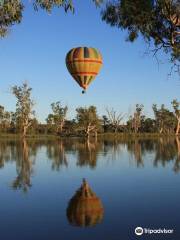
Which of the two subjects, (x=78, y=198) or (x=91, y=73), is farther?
(x=91, y=73)

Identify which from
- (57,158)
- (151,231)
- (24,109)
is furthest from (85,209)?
(24,109)

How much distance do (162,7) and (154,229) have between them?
6.84 meters

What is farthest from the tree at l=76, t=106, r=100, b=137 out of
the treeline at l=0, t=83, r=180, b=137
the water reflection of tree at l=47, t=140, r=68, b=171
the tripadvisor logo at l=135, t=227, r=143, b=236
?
the tripadvisor logo at l=135, t=227, r=143, b=236

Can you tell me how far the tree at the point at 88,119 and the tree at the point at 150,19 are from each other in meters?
56.0

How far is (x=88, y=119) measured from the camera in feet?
229

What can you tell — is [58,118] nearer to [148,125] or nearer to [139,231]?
[148,125]

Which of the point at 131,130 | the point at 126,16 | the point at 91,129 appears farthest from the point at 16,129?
the point at 126,16

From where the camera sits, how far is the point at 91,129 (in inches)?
2815

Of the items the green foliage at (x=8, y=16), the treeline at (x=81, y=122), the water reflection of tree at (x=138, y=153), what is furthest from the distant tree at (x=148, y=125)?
the green foliage at (x=8, y=16)

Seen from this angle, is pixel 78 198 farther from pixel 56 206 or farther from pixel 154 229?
pixel 154 229

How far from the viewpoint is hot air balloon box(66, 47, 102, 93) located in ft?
65.2

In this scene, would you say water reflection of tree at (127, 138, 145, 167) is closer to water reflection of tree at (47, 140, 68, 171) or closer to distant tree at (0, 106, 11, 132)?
water reflection of tree at (47, 140, 68, 171)

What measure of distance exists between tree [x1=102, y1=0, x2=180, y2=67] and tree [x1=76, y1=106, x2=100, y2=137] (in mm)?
55971

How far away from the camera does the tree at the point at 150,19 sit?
1203cm
